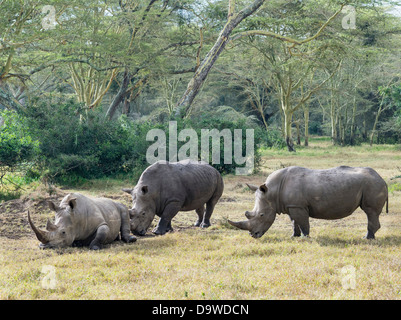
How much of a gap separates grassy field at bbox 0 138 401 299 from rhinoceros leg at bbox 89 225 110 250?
169mm

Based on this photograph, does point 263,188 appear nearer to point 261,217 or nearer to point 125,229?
Result: point 261,217

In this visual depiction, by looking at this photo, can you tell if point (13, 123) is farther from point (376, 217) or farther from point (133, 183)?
point (376, 217)

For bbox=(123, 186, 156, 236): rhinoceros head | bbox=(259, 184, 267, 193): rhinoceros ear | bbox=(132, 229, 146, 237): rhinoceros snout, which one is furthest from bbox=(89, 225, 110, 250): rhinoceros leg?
bbox=(259, 184, 267, 193): rhinoceros ear

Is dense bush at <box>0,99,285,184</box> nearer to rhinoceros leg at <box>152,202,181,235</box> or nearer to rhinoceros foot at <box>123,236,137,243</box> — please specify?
rhinoceros leg at <box>152,202,181,235</box>

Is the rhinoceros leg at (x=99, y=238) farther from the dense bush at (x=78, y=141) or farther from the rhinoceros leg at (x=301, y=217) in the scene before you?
the dense bush at (x=78, y=141)

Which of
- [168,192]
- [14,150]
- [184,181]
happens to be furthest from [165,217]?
[14,150]

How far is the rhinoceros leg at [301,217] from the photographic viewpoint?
336 inches

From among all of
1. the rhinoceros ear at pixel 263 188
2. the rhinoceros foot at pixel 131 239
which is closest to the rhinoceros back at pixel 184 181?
the rhinoceros foot at pixel 131 239

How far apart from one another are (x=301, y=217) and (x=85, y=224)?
3.50 meters

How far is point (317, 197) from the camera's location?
852 centimetres

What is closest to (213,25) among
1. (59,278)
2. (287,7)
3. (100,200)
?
(287,7)

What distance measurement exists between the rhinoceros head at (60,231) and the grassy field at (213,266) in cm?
17

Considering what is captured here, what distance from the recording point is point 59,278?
6180 millimetres

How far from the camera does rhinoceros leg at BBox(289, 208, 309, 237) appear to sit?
8539mm
